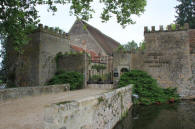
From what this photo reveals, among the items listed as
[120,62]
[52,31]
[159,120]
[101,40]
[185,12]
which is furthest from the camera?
[185,12]

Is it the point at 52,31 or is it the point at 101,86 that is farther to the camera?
the point at 52,31

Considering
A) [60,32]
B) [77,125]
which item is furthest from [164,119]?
[60,32]

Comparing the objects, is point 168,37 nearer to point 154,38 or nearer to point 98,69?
point 154,38

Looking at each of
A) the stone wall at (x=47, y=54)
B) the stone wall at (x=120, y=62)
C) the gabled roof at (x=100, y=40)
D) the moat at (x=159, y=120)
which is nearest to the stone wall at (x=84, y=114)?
the moat at (x=159, y=120)

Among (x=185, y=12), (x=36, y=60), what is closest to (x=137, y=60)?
(x=36, y=60)

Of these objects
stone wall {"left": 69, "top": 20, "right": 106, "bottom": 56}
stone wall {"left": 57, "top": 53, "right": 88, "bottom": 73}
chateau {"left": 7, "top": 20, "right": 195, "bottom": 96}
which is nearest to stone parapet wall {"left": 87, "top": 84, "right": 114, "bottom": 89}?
chateau {"left": 7, "top": 20, "right": 195, "bottom": 96}

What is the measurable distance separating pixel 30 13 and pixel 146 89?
353 inches

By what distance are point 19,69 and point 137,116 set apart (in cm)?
1081

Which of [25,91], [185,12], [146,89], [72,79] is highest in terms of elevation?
[185,12]

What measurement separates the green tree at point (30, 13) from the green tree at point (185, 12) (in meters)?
19.5

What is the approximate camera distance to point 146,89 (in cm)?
1136

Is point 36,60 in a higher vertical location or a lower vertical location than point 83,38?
lower

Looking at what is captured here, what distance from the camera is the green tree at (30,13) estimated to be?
862 cm

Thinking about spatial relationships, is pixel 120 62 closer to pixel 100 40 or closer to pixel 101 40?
pixel 100 40
